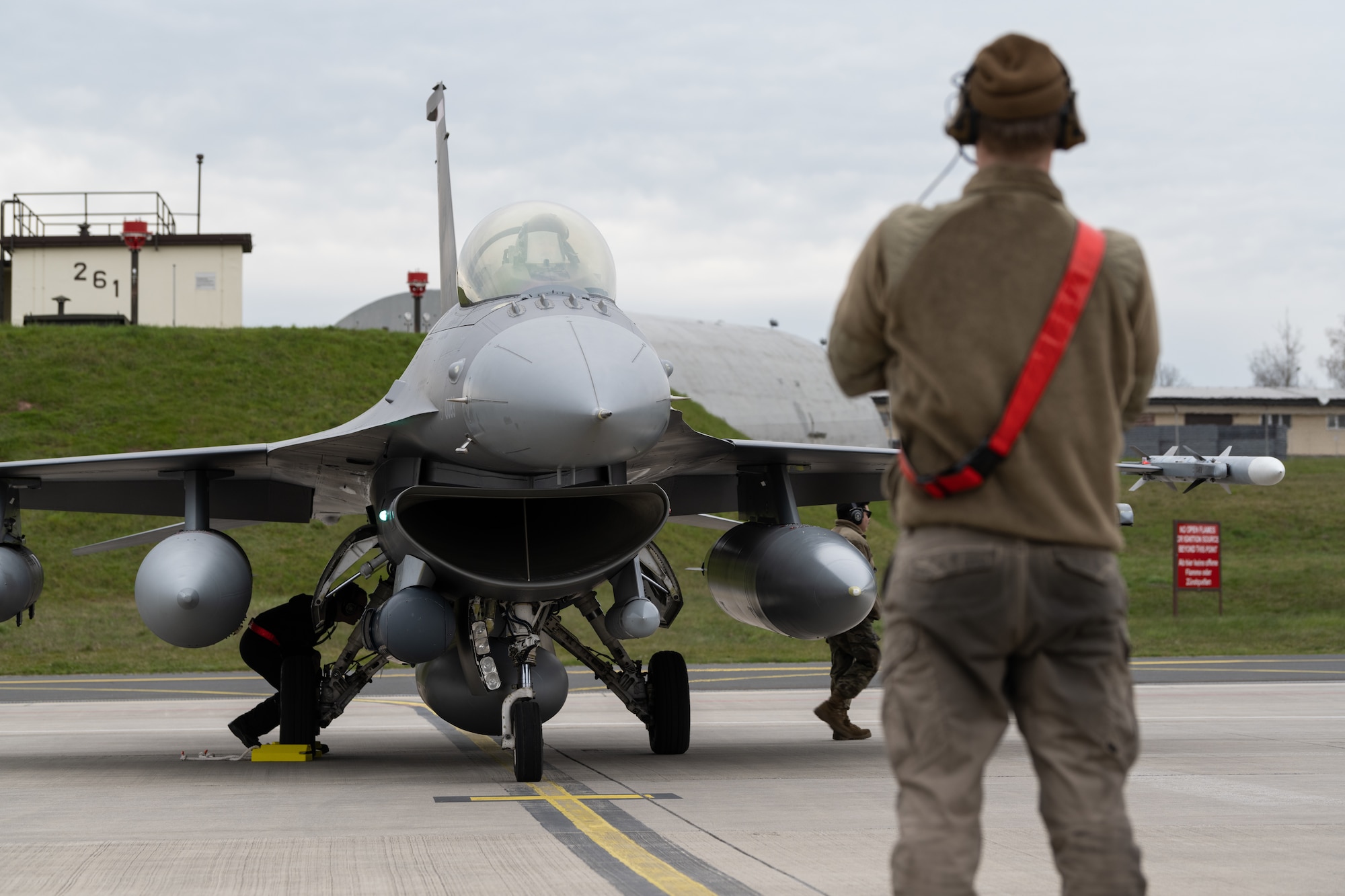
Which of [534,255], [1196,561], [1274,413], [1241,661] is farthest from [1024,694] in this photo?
[1274,413]

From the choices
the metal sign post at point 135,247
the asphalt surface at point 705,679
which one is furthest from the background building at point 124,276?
Answer: the asphalt surface at point 705,679

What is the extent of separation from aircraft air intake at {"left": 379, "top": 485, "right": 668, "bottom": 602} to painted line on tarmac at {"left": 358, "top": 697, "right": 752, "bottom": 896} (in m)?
1.27

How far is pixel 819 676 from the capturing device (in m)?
19.2

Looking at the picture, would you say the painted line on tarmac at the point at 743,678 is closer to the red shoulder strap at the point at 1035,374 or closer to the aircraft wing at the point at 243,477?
the aircraft wing at the point at 243,477

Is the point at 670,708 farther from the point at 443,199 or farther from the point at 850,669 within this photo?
the point at 443,199

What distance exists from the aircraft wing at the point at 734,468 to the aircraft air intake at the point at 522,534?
571mm

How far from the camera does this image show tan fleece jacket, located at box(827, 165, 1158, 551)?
2.93m

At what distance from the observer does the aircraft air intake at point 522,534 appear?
8.49 m

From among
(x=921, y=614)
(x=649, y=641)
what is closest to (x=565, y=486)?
(x=921, y=614)

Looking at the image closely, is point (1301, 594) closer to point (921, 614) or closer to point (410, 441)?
point (410, 441)

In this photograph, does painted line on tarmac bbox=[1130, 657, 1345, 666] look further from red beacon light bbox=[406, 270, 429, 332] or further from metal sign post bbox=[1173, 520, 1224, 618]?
red beacon light bbox=[406, 270, 429, 332]

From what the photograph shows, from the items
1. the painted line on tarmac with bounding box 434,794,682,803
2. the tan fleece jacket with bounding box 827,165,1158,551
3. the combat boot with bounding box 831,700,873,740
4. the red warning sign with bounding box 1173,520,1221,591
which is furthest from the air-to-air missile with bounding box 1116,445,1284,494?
the red warning sign with bounding box 1173,520,1221,591

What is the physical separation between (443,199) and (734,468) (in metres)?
3.16

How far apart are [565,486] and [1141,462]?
5106 mm
